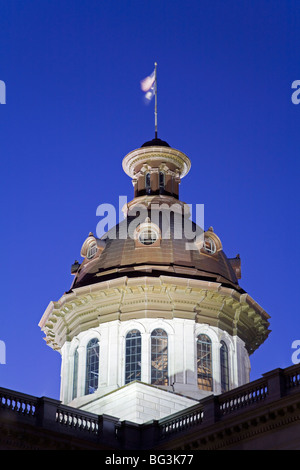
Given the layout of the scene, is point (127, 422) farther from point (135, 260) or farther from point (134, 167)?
point (134, 167)

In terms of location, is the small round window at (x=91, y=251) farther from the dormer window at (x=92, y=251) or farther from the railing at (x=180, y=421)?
the railing at (x=180, y=421)

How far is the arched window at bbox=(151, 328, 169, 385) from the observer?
4934 cm

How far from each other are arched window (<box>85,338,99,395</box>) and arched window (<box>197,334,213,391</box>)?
5096 millimetres

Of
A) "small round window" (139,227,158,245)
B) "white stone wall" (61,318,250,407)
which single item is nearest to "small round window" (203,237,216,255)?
"small round window" (139,227,158,245)

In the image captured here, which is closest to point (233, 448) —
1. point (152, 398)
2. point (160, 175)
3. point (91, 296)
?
point (152, 398)

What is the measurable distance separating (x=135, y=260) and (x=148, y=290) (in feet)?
7.64

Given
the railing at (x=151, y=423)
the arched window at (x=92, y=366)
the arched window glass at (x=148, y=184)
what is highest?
the arched window glass at (x=148, y=184)

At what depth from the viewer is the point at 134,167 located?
59875mm

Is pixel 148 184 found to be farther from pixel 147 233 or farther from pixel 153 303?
pixel 153 303

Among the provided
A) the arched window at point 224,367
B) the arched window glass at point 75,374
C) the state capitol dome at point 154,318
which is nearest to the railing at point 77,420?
the state capitol dome at point 154,318

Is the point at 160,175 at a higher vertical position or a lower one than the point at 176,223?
higher

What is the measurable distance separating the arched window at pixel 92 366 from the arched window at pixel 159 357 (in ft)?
9.74

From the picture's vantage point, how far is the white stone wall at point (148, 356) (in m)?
49.1

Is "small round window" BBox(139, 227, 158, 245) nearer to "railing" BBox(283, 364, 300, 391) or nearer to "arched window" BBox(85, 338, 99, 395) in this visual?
"arched window" BBox(85, 338, 99, 395)
